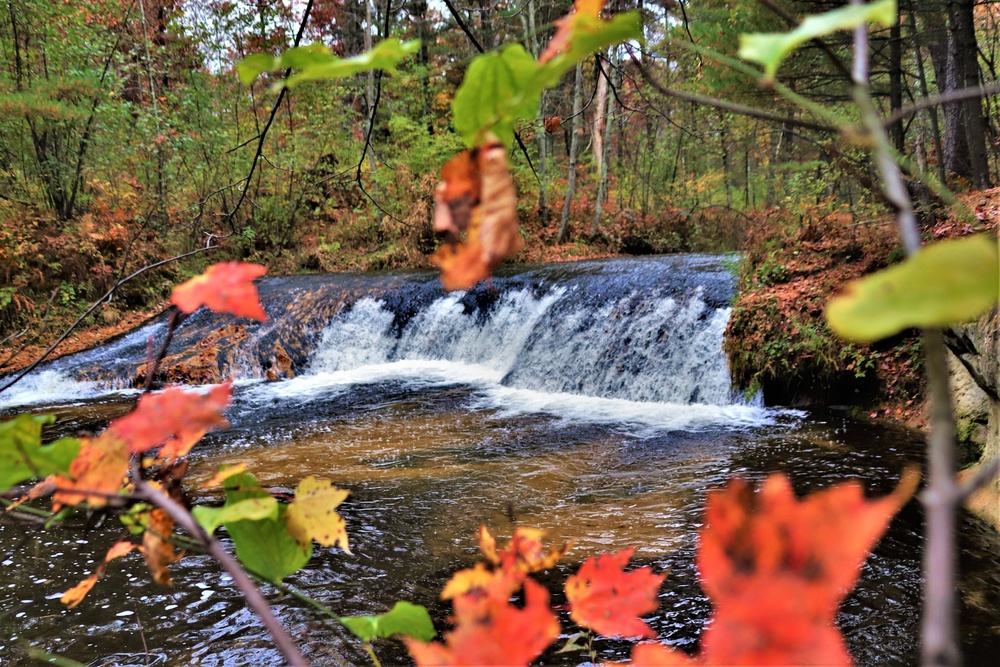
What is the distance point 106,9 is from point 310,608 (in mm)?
13135

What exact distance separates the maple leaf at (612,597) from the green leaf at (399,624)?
0.95 ft

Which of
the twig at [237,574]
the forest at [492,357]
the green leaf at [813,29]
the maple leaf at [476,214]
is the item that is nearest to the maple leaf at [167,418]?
the forest at [492,357]

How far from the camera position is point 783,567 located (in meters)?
0.28

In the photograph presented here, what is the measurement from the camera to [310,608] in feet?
10.5

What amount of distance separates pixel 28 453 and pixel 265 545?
28cm

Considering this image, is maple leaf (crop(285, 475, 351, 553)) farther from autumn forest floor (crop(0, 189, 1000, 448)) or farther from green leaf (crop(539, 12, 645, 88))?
autumn forest floor (crop(0, 189, 1000, 448))

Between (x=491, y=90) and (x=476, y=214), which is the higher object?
(x=491, y=90)

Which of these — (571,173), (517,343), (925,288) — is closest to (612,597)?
(925,288)

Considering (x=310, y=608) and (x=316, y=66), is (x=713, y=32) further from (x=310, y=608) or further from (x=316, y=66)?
(x=316, y=66)

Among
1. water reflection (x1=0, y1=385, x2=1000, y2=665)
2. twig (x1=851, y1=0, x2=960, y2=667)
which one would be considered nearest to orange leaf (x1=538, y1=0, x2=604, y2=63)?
twig (x1=851, y1=0, x2=960, y2=667)

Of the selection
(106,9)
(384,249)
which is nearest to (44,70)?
(106,9)

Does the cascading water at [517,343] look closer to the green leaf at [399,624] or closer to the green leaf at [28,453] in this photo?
the green leaf at [399,624]

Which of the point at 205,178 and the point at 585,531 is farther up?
the point at 205,178

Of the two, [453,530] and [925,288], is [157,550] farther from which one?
[453,530]
